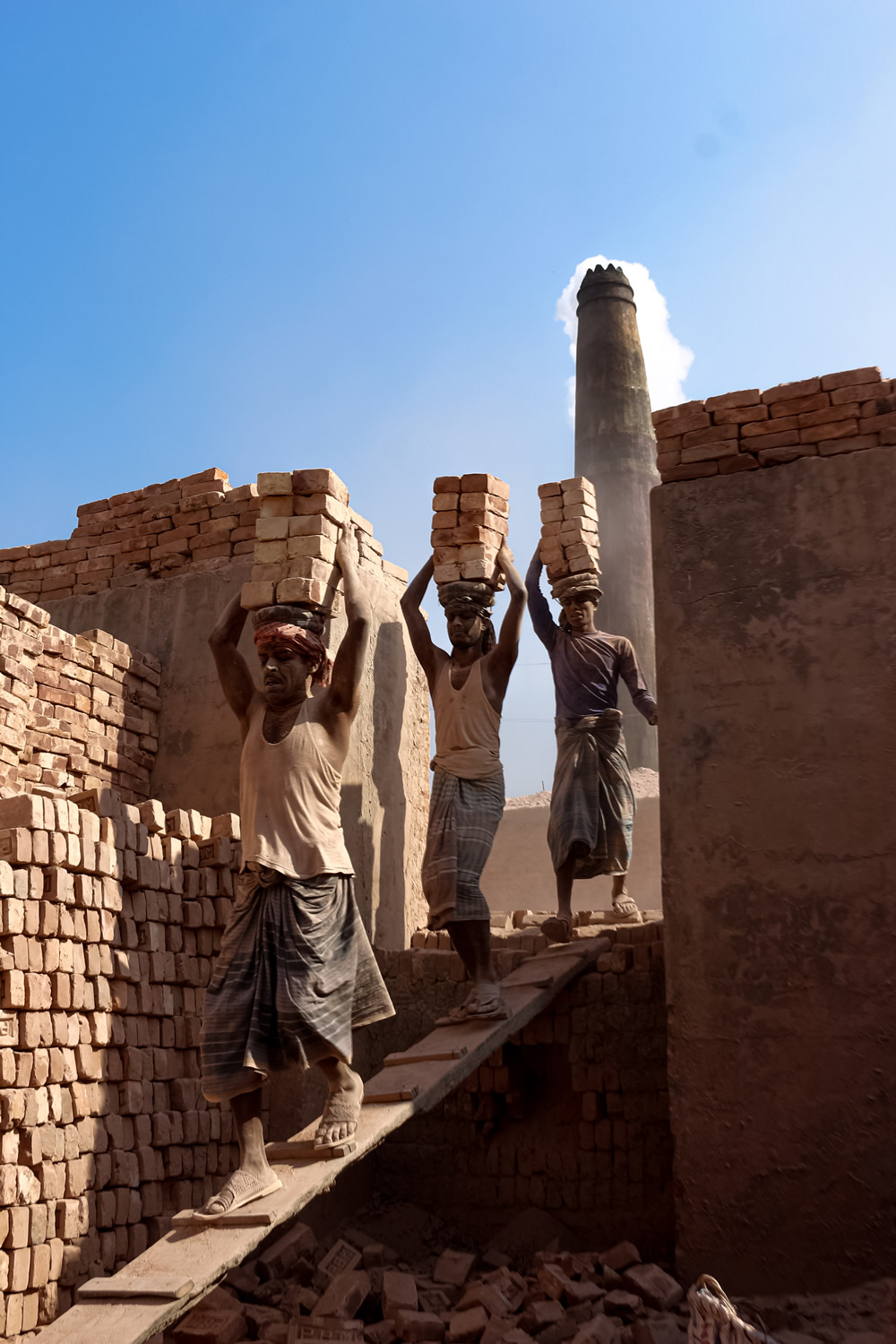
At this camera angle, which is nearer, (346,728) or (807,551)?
(346,728)

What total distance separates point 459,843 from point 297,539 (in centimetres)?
161

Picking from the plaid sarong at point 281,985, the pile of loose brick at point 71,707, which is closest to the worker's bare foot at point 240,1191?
the plaid sarong at point 281,985

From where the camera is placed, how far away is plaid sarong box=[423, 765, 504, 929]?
595 cm

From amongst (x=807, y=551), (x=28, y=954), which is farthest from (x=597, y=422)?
(x=28, y=954)

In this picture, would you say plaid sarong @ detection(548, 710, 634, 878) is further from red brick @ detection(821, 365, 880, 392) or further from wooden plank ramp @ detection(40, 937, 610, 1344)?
red brick @ detection(821, 365, 880, 392)

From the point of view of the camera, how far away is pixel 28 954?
5.07 meters

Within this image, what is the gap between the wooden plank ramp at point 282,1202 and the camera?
398 centimetres

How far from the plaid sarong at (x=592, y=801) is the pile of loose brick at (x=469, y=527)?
1045mm

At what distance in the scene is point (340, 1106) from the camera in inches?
195

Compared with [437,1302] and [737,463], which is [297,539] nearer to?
[737,463]

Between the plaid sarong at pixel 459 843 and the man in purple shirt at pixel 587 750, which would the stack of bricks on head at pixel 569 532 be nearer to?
the man in purple shirt at pixel 587 750

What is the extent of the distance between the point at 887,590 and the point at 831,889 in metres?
1.34

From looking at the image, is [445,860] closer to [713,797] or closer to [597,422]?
[713,797]

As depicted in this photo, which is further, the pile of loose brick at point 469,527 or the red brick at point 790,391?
the pile of loose brick at point 469,527
